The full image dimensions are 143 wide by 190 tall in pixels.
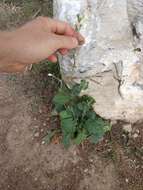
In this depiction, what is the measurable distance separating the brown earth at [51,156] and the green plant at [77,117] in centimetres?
14

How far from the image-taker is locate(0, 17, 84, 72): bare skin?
2.07 meters

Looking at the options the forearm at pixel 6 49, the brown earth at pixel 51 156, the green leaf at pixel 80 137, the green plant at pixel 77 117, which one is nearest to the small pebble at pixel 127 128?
the brown earth at pixel 51 156

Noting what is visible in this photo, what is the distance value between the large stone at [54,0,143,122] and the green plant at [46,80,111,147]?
114mm

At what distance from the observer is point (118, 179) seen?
2850mm

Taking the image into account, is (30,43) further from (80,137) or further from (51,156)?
(51,156)

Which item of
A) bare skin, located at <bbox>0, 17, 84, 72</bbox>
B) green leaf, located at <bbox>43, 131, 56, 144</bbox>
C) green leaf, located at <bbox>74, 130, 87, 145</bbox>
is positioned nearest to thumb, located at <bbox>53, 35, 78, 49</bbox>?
bare skin, located at <bbox>0, 17, 84, 72</bbox>

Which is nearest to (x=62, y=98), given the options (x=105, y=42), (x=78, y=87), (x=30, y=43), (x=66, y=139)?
(x=78, y=87)

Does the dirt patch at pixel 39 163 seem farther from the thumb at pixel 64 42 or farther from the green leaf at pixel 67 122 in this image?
the thumb at pixel 64 42

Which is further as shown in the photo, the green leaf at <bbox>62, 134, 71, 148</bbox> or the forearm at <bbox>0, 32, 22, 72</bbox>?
the green leaf at <bbox>62, 134, 71, 148</bbox>

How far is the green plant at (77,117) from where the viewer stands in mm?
2767

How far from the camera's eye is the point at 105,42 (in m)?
2.72

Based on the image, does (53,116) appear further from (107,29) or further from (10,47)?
(10,47)

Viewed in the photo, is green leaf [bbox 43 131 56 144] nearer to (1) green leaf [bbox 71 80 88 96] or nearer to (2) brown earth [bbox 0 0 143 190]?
(2) brown earth [bbox 0 0 143 190]

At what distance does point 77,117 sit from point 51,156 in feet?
1.20
